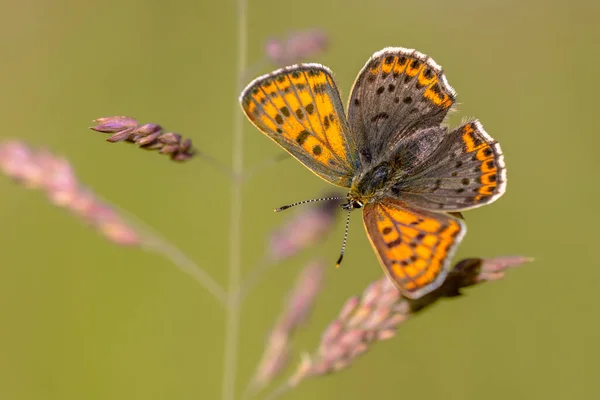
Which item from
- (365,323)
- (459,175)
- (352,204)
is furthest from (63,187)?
(459,175)

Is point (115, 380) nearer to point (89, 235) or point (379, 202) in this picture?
point (89, 235)

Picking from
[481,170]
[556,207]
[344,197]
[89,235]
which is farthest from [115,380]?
[556,207]

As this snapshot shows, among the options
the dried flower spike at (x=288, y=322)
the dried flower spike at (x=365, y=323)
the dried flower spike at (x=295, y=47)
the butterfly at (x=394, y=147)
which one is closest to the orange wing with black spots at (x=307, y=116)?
the butterfly at (x=394, y=147)

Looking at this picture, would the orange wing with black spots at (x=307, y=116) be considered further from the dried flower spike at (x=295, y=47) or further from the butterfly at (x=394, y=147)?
the dried flower spike at (x=295, y=47)

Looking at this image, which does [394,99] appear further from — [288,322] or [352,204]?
[288,322]

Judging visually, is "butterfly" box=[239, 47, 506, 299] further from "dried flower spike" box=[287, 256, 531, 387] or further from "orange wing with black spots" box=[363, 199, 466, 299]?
"dried flower spike" box=[287, 256, 531, 387]
